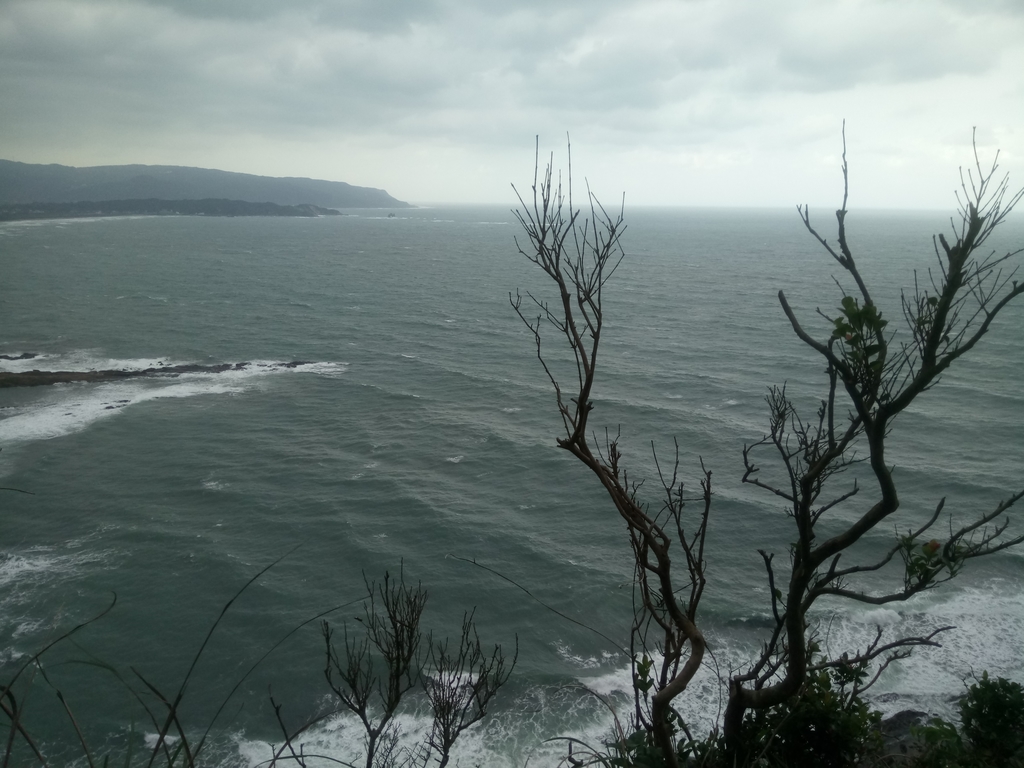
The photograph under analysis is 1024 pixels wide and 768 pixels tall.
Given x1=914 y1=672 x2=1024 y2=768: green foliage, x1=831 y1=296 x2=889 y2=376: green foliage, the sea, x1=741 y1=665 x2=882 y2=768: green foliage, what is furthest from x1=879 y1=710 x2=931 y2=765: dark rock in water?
x1=831 y1=296 x2=889 y2=376: green foliage

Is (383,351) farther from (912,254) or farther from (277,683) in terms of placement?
(912,254)

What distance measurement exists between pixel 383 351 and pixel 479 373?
32.5 ft

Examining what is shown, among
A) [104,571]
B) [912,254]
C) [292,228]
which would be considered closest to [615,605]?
A: [104,571]

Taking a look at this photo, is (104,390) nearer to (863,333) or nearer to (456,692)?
(456,692)

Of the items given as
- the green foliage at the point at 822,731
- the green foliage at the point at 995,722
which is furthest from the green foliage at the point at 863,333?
the green foliage at the point at 995,722

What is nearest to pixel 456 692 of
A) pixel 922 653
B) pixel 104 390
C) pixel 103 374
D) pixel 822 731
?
pixel 822 731

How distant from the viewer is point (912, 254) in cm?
11306

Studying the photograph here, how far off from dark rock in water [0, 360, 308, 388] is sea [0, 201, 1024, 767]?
1228 millimetres

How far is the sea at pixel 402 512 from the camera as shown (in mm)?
17219

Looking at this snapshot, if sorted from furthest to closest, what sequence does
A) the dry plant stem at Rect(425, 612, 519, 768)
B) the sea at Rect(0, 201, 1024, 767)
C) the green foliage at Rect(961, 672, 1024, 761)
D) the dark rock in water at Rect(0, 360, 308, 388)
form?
the dark rock in water at Rect(0, 360, 308, 388)
the sea at Rect(0, 201, 1024, 767)
the green foliage at Rect(961, 672, 1024, 761)
the dry plant stem at Rect(425, 612, 519, 768)

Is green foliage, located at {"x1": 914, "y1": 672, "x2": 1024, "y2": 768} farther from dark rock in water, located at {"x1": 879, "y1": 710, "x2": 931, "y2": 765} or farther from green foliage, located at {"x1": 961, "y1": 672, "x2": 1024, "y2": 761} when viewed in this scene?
dark rock in water, located at {"x1": 879, "y1": 710, "x2": 931, "y2": 765}

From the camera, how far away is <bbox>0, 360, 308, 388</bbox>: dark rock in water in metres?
41.1

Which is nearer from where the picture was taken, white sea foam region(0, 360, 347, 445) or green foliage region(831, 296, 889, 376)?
green foliage region(831, 296, 889, 376)

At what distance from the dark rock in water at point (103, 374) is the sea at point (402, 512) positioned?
1228mm
